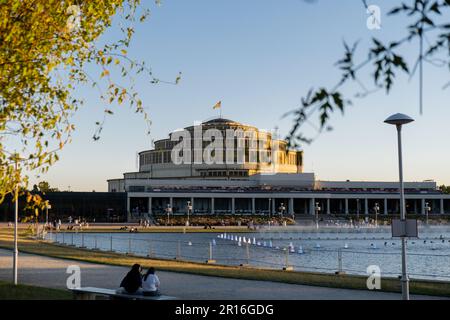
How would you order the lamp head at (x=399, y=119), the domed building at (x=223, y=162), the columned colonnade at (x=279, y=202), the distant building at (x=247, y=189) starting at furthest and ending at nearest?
the domed building at (x=223, y=162) → the distant building at (x=247, y=189) → the columned colonnade at (x=279, y=202) → the lamp head at (x=399, y=119)

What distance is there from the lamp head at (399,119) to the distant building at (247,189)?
112491 mm

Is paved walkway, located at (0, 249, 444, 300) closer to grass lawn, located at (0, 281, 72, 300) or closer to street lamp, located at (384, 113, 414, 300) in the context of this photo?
grass lawn, located at (0, 281, 72, 300)

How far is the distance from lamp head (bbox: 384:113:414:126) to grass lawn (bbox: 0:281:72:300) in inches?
428

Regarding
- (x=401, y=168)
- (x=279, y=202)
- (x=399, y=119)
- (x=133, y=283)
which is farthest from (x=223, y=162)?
(x=133, y=283)

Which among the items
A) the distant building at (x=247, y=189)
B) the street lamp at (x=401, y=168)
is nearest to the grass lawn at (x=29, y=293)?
the street lamp at (x=401, y=168)

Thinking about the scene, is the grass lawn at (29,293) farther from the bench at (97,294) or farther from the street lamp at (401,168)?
the street lamp at (401,168)

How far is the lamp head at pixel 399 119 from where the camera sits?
17047 mm

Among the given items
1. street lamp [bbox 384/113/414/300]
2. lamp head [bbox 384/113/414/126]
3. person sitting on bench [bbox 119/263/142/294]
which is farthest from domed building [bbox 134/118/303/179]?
person sitting on bench [bbox 119/263/142/294]

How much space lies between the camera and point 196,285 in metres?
21.8

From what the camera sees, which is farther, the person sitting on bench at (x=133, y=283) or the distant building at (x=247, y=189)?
the distant building at (x=247, y=189)

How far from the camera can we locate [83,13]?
1408 centimetres
